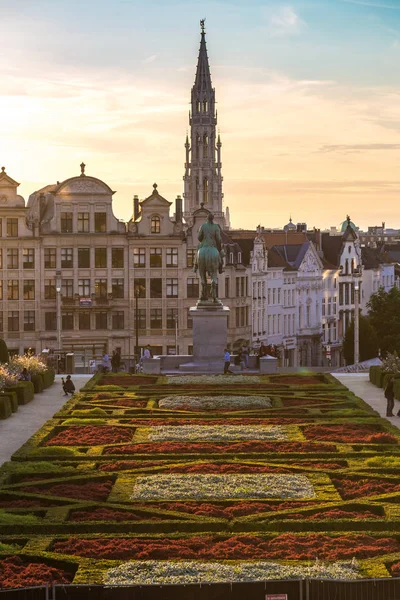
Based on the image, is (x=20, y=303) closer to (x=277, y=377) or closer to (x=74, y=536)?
(x=277, y=377)

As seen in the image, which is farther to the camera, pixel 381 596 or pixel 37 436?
pixel 37 436

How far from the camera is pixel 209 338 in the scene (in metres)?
53.9

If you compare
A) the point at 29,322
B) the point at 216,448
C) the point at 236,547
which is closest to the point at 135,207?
the point at 29,322

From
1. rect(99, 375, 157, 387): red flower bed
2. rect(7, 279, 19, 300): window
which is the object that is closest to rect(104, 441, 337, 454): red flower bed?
rect(99, 375, 157, 387): red flower bed

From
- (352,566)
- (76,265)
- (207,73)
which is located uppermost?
(207,73)

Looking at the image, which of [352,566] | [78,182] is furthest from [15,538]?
[78,182]

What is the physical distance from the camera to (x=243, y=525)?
23.0 meters

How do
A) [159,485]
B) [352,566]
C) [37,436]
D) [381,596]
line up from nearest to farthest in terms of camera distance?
[381,596] → [352,566] → [159,485] → [37,436]

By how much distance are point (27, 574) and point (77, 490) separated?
6664 mm

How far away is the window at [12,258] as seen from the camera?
92.2m

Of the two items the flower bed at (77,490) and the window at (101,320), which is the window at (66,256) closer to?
the window at (101,320)

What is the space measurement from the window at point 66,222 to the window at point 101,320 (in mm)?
6218

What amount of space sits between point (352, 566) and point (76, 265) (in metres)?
74.1

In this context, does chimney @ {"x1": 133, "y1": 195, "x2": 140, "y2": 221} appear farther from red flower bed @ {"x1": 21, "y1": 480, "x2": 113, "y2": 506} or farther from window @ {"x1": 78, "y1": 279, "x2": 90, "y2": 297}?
red flower bed @ {"x1": 21, "y1": 480, "x2": 113, "y2": 506}
